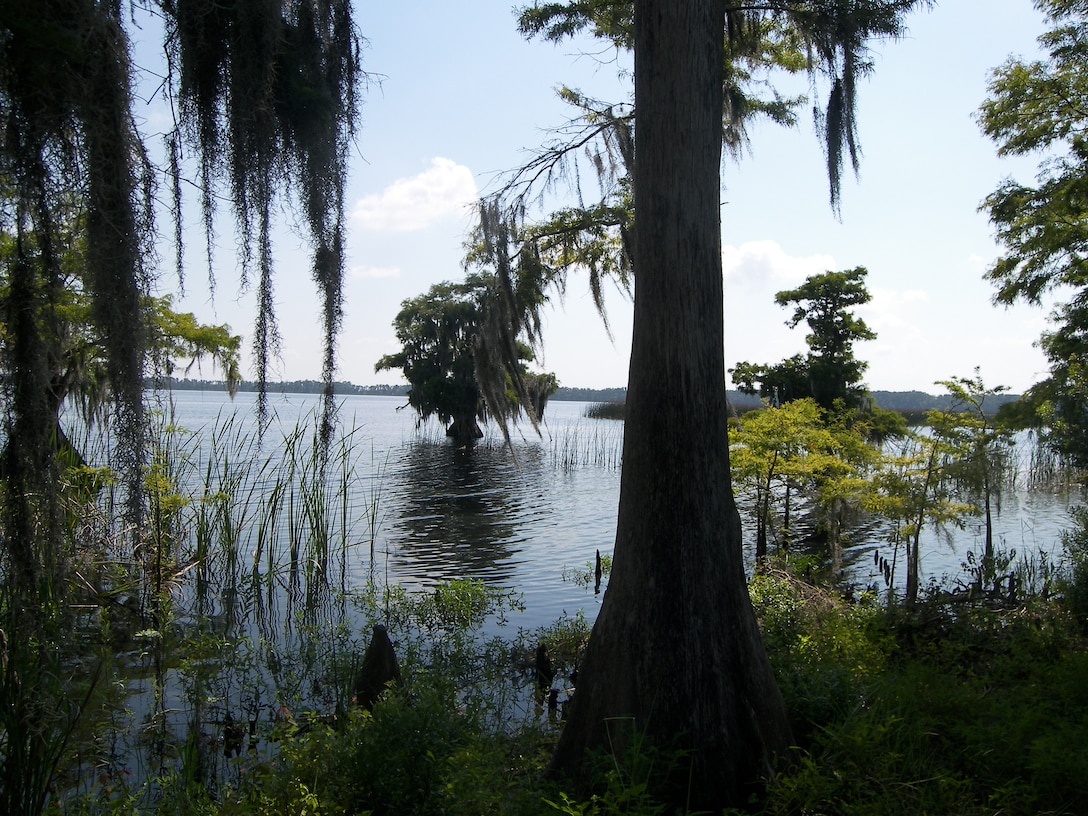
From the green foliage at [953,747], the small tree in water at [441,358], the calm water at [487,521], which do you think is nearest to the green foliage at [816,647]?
the green foliage at [953,747]

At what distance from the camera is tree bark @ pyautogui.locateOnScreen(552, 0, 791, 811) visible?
417 cm

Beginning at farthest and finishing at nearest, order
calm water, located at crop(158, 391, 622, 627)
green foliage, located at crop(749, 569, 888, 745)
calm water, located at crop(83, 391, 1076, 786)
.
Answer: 1. calm water, located at crop(158, 391, 622, 627)
2. calm water, located at crop(83, 391, 1076, 786)
3. green foliage, located at crop(749, 569, 888, 745)

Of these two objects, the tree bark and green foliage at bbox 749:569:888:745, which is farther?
green foliage at bbox 749:569:888:745

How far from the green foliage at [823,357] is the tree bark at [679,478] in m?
21.0

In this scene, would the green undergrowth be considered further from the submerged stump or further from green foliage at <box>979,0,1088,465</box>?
green foliage at <box>979,0,1088,465</box>

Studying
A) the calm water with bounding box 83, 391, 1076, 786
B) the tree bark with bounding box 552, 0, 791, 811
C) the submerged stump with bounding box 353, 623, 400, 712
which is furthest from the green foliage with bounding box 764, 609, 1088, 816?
the calm water with bounding box 83, 391, 1076, 786

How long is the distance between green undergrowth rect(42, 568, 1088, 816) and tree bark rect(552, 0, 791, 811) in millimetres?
315

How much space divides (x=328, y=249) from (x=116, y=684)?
15.3 feet

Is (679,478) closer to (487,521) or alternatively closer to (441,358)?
(487,521)

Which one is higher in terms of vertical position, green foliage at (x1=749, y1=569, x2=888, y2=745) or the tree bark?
the tree bark

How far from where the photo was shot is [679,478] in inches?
168

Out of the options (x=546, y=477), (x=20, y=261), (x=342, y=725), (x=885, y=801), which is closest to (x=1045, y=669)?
(x=885, y=801)

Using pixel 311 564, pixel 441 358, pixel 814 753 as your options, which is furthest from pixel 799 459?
pixel 441 358

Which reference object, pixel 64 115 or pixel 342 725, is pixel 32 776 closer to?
pixel 342 725
